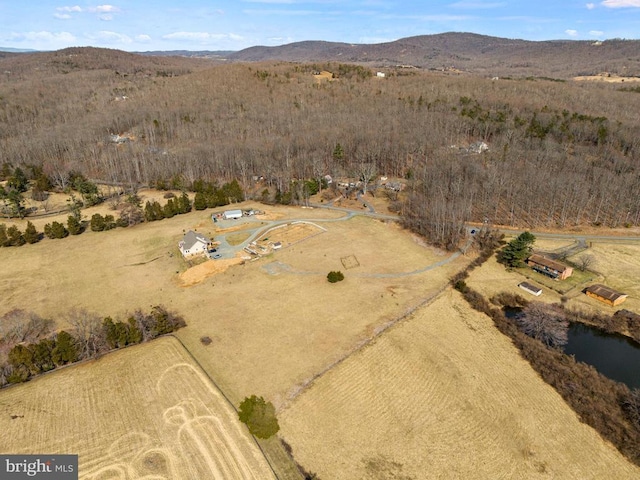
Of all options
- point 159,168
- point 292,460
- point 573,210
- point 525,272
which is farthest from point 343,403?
point 159,168

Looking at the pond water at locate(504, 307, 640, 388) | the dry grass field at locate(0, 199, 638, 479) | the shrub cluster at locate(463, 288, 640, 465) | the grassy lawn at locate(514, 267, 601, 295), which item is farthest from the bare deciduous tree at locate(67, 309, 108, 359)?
the grassy lawn at locate(514, 267, 601, 295)

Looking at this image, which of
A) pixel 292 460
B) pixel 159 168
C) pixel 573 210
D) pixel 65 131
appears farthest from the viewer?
pixel 65 131

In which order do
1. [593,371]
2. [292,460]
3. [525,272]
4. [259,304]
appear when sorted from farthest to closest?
[525,272]
[259,304]
[593,371]
[292,460]

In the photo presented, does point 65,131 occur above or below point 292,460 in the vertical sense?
above

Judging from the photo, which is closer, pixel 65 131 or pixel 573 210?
pixel 573 210

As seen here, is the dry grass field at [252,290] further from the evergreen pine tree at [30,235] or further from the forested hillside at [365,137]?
the forested hillside at [365,137]

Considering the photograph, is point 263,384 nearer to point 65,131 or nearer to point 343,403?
point 343,403
